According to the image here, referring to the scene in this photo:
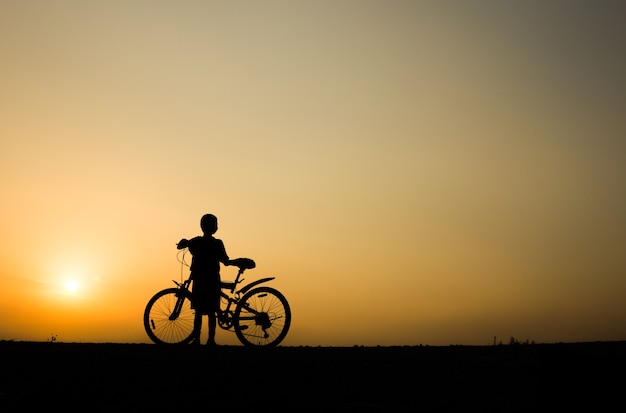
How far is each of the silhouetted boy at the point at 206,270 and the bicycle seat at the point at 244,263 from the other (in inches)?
5.4

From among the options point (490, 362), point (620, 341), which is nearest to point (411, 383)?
point (490, 362)

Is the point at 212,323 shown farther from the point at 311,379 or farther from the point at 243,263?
the point at 311,379

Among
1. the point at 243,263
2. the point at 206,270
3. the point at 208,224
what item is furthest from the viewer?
the point at 243,263

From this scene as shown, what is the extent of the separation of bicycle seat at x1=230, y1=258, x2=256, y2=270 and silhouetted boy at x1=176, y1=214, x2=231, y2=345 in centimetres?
14

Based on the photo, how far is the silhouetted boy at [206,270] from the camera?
14094 millimetres

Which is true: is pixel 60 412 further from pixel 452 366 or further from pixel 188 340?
pixel 188 340

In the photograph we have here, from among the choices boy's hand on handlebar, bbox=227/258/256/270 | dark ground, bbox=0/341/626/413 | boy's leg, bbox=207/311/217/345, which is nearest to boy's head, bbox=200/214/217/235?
boy's hand on handlebar, bbox=227/258/256/270

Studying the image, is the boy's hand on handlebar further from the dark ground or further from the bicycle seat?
the dark ground

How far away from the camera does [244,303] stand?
48.6 feet

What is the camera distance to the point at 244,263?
14.6m

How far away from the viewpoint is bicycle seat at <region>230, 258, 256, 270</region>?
14576mm

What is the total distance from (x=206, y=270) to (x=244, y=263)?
0.77 metres

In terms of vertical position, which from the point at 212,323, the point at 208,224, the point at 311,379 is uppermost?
the point at 208,224

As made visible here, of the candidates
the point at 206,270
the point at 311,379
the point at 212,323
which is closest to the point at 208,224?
the point at 206,270
